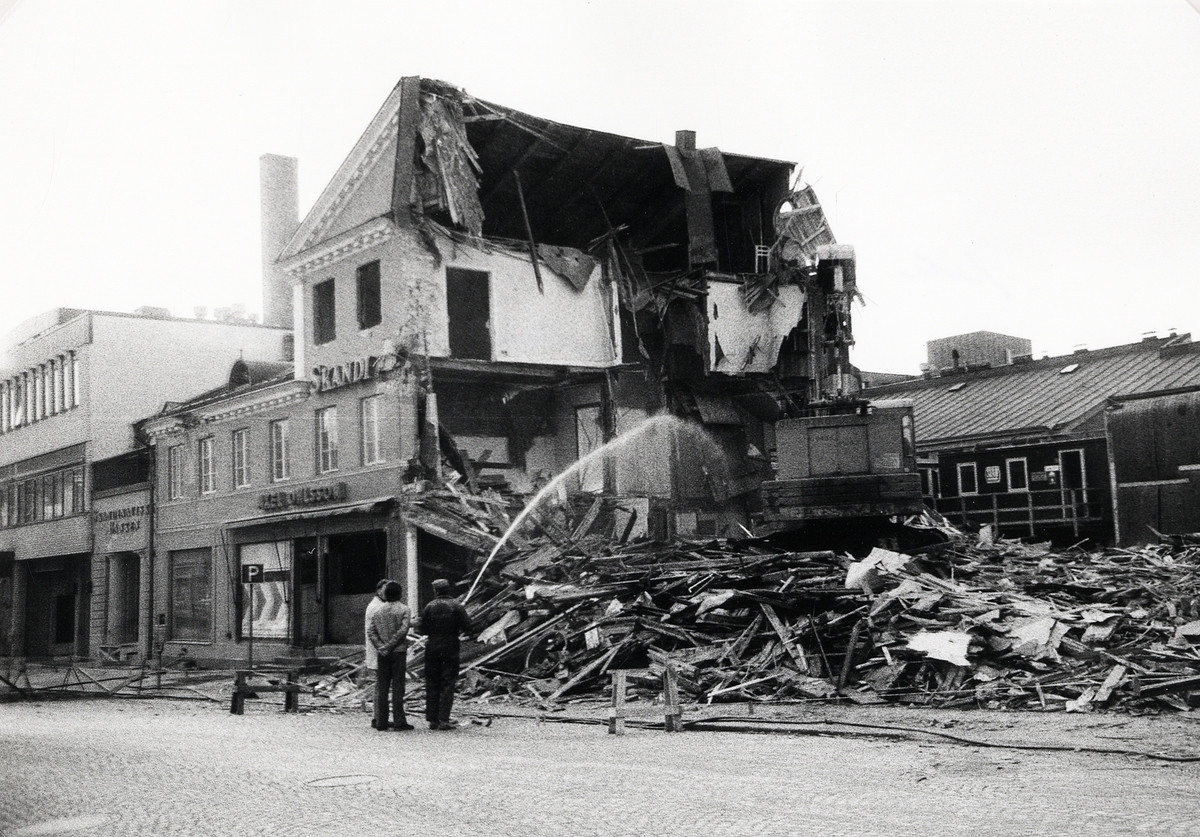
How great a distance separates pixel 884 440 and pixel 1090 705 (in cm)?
1164

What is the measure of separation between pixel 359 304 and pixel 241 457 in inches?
194

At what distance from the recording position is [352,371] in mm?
30578

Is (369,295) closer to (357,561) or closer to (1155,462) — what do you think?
(357,561)

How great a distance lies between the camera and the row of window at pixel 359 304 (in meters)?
30.9

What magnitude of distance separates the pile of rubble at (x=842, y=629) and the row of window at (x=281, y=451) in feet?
19.9

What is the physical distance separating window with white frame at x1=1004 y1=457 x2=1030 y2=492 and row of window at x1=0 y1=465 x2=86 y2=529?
34149 mm

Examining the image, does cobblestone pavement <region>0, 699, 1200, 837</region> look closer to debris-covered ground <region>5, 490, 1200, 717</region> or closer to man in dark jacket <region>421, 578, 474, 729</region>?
man in dark jacket <region>421, 578, 474, 729</region>

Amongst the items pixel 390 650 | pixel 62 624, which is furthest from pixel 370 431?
pixel 62 624

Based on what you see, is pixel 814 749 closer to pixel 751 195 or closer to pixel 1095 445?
pixel 751 195

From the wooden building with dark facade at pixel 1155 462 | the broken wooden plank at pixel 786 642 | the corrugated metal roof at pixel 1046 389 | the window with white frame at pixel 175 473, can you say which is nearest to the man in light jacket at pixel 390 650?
the broken wooden plank at pixel 786 642

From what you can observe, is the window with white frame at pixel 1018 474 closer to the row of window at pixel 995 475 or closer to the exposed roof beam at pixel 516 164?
the row of window at pixel 995 475

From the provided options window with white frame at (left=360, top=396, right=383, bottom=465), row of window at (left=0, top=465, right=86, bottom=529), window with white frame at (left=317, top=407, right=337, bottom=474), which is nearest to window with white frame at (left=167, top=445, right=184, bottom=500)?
window with white frame at (left=317, top=407, right=337, bottom=474)

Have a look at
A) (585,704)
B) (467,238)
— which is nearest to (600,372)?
(467,238)

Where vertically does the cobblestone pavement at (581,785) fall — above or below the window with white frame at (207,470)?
below
